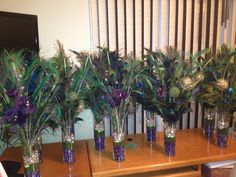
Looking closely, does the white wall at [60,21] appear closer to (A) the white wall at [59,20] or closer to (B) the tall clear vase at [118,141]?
(A) the white wall at [59,20]

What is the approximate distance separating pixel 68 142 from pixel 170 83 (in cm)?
64

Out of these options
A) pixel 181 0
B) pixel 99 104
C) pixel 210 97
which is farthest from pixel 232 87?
pixel 181 0

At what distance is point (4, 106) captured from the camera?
97 centimetres

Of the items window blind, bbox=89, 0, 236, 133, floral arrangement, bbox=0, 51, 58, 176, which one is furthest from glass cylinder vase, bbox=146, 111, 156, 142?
floral arrangement, bbox=0, 51, 58, 176

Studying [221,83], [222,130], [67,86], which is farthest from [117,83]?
[222,130]

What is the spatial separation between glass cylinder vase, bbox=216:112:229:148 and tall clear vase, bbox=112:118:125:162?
63 cm

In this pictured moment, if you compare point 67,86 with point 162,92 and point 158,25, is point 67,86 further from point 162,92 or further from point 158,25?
point 158,25

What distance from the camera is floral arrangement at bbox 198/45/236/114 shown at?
1373 mm

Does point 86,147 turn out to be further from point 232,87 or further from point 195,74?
point 232,87

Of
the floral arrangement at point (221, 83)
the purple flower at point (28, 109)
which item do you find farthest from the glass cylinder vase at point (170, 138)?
the purple flower at point (28, 109)

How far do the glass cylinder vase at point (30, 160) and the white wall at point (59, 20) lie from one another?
0.92m

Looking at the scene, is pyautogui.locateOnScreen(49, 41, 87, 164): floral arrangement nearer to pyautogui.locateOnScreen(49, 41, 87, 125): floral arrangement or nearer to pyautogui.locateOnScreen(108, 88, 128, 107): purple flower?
pyautogui.locateOnScreen(49, 41, 87, 125): floral arrangement

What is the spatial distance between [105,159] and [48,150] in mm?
409

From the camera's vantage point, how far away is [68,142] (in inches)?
50.3
